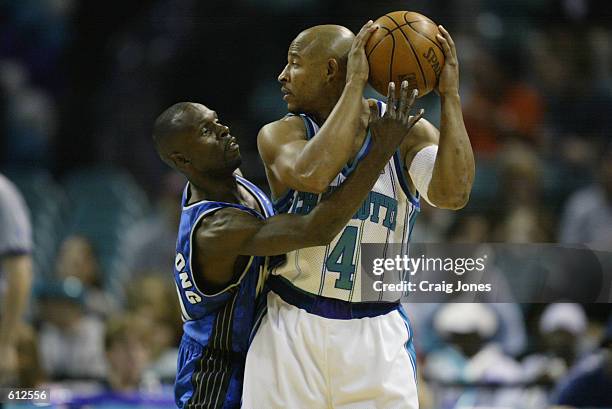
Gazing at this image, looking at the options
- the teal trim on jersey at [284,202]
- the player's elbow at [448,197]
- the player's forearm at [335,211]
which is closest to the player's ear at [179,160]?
the teal trim on jersey at [284,202]

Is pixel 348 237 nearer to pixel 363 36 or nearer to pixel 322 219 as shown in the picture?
pixel 322 219

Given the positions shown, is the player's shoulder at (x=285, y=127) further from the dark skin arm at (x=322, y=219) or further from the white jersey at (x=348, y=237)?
the dark skin arm at (x=322, y=219)

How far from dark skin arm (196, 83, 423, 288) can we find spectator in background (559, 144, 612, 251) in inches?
152

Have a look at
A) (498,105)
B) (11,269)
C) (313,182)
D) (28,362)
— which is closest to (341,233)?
(313,182)

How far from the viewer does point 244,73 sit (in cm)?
841

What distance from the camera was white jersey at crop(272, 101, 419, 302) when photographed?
341 cm

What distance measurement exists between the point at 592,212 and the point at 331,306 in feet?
13.6

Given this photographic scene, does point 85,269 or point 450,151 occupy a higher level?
point 450,151

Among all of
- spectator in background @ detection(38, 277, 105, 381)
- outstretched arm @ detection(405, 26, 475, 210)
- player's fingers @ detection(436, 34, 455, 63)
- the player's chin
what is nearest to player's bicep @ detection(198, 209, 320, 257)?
the player's chin

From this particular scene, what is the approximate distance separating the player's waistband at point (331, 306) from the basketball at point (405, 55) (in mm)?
697

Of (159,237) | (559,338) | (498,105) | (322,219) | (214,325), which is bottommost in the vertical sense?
(559,338)

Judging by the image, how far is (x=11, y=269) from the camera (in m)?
5.73

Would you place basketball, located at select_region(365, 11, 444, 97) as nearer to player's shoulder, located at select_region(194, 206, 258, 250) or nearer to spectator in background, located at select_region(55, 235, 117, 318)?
player's shoulder, located at select_region(194, 206, 258, 250)

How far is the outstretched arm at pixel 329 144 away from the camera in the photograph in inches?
125
